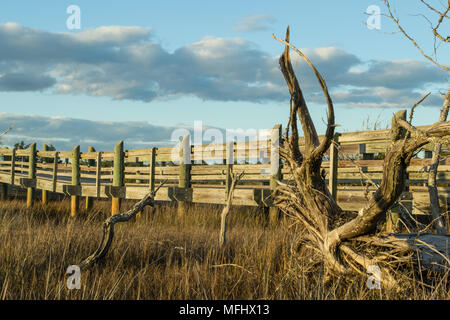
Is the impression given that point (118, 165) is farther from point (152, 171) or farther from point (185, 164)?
point (185, 164)

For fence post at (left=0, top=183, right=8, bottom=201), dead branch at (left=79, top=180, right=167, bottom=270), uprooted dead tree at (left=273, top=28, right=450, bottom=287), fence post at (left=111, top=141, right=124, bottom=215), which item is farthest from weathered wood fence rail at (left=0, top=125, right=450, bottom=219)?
fence post at (left=0, top=183, right=8, bottom=201)

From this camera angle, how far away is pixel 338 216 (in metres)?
4.68

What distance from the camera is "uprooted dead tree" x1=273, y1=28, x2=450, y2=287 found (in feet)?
12.3

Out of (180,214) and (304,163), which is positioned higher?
(304,163)

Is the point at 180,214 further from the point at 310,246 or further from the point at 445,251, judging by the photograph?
the point at 445,251

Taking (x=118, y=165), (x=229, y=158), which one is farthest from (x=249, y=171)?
(x=118, y=165)

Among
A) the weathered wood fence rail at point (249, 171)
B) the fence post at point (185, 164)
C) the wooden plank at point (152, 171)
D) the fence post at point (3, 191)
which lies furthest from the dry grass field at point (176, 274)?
the fence post at point (3, 191)

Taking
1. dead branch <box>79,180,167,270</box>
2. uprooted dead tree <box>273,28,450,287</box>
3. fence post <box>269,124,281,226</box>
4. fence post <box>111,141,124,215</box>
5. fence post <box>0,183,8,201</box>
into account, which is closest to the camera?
uprooted dead tree <box>273,28,450,287</box>

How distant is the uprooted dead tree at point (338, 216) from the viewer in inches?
148

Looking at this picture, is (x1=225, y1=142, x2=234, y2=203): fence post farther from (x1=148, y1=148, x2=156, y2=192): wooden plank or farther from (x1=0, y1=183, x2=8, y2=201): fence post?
(x1=0, y1=183, x2=8, y2=201): fence post

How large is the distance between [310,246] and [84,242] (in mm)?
3504

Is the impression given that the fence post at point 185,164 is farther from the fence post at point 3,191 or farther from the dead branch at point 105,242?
Answer: the fence post at point 3,191

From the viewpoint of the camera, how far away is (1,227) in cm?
739
